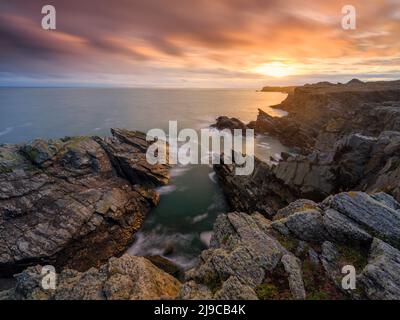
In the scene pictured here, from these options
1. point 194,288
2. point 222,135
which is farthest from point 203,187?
point 222,135

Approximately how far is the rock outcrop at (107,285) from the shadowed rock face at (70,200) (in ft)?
41.7

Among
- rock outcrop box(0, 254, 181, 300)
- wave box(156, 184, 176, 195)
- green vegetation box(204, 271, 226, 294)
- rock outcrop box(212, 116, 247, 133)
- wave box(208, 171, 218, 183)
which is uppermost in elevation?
rock outcrop box(212, 116, 247, 133)

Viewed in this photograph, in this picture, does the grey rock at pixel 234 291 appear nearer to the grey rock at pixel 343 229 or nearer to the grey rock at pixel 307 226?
the grey rock at pixel 307 226

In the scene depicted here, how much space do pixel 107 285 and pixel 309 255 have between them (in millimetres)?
13040

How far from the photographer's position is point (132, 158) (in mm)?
47750

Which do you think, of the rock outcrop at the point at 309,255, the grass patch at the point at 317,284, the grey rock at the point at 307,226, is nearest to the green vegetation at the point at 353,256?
the rock outcrop at the point at 309,255

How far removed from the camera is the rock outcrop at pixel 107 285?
14430 mm

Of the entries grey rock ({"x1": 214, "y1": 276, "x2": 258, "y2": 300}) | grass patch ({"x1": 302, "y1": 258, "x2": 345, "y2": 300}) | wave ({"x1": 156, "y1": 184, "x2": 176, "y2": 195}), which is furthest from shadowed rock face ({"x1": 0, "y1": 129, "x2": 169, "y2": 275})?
grass patch ({"x1": 302, "y1": 258, "x2": 345, "y2": 300})

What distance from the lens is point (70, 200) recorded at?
34.7m

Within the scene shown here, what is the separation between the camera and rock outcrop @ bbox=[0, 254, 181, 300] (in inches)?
568

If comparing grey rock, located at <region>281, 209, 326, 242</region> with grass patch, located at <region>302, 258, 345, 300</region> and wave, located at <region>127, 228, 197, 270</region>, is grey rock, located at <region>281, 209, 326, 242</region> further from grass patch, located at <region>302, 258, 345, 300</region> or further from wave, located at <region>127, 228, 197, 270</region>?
wave, located at <region>127, 228, 197, 270</region>

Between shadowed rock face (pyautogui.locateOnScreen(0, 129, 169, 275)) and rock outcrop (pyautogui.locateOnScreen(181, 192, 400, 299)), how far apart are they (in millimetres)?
20172

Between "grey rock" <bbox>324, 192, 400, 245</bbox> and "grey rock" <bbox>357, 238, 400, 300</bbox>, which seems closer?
"grey rock" <bbox>357, 238, 400, 300</bbox>
